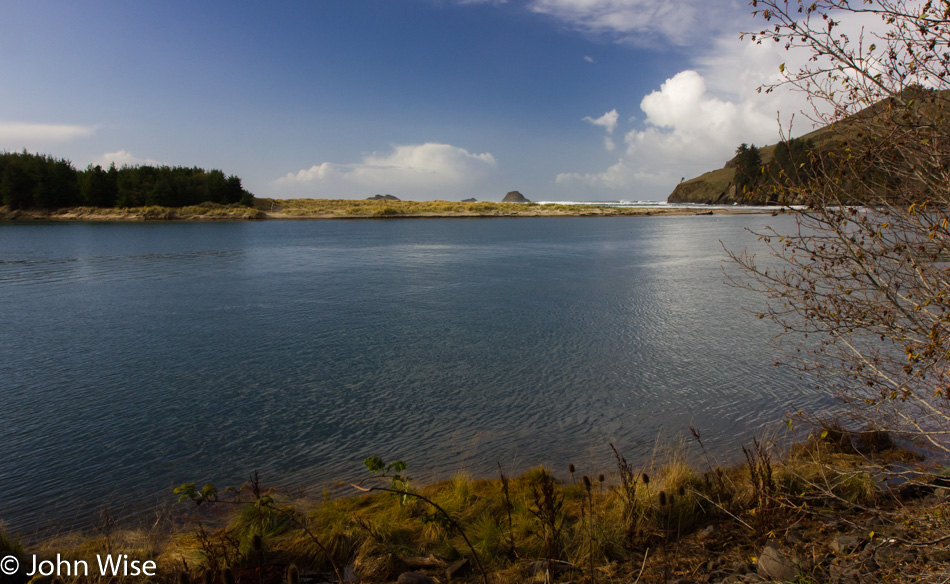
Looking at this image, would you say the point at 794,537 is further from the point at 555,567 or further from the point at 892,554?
the point at 555,567

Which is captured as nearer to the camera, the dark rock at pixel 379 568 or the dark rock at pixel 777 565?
the dark rock at pixel 777 565

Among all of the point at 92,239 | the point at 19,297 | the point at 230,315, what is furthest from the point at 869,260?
the point at 92,239

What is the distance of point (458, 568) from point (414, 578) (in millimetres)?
393

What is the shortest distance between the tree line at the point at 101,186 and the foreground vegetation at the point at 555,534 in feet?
309

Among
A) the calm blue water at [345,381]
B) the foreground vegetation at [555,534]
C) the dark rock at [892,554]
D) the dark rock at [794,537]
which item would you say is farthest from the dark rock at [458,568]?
the dark rock at [892,554]

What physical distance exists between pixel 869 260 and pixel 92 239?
52054 mm

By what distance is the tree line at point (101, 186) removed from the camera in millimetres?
79938

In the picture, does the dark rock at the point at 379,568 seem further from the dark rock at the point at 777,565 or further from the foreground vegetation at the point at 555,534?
the dark rock at the point at 777,565

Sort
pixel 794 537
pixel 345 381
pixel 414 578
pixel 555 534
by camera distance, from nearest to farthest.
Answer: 1. pixel 414 578
2. pixel 555 534
3. pixel 794 537
4. pixel 345 381

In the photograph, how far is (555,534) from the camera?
172 inches

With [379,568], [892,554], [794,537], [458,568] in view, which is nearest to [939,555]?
[892,554]

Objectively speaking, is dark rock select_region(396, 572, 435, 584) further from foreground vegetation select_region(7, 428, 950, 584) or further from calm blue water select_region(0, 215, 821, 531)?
calm blue water select_region(0, 215, 821, 531)

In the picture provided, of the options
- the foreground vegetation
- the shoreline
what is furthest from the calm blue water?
the shoreline

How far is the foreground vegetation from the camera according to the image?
4.18m
